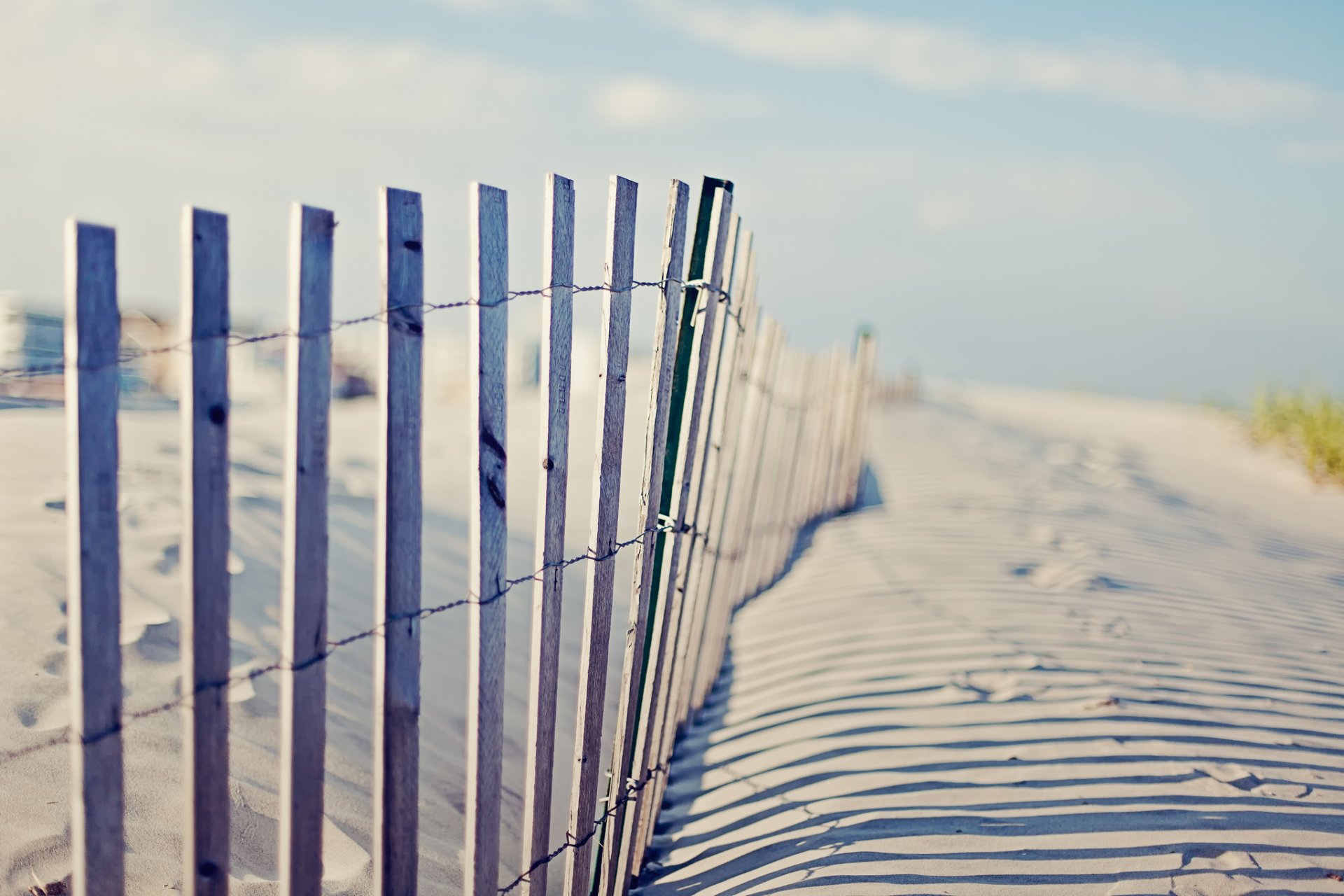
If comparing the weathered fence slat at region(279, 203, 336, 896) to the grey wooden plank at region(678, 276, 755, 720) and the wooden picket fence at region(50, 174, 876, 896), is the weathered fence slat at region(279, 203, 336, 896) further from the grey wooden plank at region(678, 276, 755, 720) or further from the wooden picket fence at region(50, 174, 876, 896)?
the grey wooden plank at region(678, 276, 755, 720)

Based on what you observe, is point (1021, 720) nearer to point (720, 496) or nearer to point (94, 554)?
point (720, 496)

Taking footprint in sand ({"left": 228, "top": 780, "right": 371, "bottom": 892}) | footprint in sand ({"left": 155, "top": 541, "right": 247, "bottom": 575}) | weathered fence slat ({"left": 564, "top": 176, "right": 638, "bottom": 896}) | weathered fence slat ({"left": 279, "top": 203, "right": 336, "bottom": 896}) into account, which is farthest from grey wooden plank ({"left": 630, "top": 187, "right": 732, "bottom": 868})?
footprint in sand ({"left": 155, "top": 541, "right": 247, "bottom": 575})

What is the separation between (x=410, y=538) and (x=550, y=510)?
38 centimetres

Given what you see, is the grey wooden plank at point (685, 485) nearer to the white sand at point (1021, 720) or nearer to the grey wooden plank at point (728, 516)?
the white sand at point (1021, 720)

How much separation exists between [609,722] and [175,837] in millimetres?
1653

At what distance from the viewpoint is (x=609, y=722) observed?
3641 millimetres

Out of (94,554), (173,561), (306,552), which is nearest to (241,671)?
(173,561)

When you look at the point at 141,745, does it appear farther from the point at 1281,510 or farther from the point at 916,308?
the point at 916,308

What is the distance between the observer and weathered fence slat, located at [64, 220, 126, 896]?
1.28 m

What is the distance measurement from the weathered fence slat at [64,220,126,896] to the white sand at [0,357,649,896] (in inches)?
30.1

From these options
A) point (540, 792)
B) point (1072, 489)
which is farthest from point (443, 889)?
point (1072, 489)

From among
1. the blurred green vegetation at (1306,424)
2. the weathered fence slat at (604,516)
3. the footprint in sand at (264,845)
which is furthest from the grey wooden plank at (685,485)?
the blurred green vegetation at (1306,424)

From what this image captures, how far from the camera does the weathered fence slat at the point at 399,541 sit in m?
1.57

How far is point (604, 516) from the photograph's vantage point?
7.13 feet
